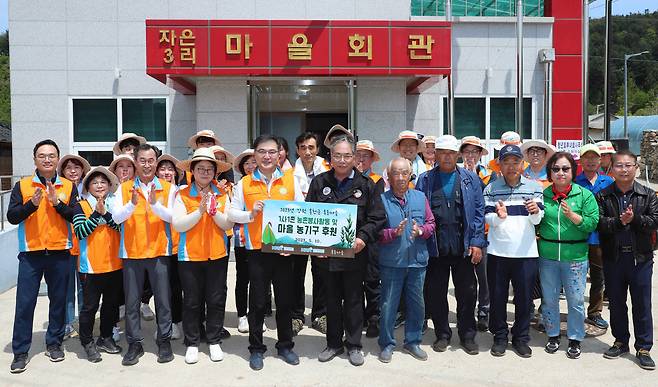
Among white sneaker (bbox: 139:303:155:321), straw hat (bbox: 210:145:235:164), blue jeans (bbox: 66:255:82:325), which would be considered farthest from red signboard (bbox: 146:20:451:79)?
blue jeans (bbox: 66:255:82:325)

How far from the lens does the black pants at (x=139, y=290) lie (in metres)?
5.18

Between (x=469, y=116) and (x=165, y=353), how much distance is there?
1224 cm

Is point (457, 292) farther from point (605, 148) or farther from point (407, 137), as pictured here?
point (605, 148)

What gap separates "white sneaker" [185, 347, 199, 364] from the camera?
16.8 ft

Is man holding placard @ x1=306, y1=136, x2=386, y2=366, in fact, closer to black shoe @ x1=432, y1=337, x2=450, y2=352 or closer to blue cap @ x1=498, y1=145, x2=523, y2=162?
black shoe @ x1=432, y1=337, x2=450, y2=352

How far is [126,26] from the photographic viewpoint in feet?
47.2

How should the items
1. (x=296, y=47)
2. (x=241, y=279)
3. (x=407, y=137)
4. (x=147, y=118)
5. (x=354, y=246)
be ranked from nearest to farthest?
(x=354, y=246), (x=241, y=279), (x=407, y=137), (x=296, y=47), (x=147, y=118)

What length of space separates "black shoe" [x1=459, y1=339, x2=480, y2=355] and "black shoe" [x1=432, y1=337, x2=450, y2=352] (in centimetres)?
18

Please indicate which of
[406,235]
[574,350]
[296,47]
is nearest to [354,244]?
[406,235]

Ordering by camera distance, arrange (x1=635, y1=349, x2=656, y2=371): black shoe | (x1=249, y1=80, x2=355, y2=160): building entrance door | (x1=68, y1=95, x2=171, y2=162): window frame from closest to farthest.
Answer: (x1=635, y1=349, x2=656, y2=371): black shoe
(x1=249, y1=80, x2=355, y2=160): building entrance door
(x1=68, y1=95, x2=171, y2=162): window frame

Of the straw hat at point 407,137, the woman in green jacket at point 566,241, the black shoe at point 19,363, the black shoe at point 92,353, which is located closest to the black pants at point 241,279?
the black shoe at point 92,353

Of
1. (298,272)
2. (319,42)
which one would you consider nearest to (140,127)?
(319,42)

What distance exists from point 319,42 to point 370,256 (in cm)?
790

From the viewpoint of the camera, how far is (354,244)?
16.1ft
